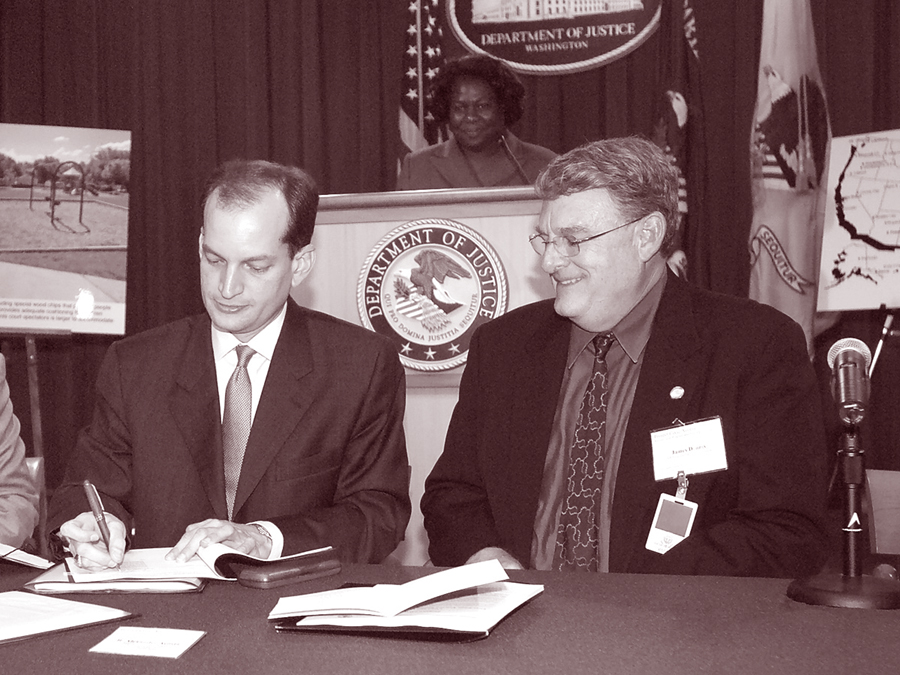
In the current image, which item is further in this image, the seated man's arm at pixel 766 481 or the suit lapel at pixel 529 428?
the suit lapel at pixel 529 428

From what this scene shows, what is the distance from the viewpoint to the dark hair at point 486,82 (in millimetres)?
4844

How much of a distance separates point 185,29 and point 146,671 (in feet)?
17.9

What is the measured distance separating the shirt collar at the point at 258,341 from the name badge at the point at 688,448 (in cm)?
91

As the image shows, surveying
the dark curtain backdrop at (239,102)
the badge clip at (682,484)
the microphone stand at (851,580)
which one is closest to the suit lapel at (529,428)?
the badge clip at (682,484)

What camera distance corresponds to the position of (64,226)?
536 cm

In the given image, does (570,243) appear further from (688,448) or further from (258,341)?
(258,341)

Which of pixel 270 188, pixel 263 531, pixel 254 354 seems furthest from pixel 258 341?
pixel 263 531

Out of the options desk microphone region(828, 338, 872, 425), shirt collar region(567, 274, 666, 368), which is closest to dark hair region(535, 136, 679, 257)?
shirt collar region(567, 274, 666, 368)

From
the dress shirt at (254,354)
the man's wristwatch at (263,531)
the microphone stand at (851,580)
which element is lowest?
the man's wristwatch at (263,531)

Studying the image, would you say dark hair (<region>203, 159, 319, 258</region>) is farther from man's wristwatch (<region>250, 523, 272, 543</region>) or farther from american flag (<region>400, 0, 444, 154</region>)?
american flag (<region>400, 0, 444, 154</region>)

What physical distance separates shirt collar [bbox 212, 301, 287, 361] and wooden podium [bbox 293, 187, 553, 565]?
875 mm

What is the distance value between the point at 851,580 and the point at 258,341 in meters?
1.42

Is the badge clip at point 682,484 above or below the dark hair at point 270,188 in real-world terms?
below

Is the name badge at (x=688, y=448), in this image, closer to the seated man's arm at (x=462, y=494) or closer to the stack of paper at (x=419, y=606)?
the seated man's arm at (x=462, y=494)
